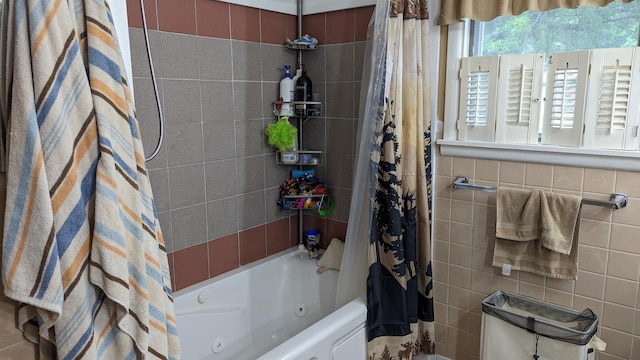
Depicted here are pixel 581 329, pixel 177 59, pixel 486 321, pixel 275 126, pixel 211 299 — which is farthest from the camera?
pixel 275 126

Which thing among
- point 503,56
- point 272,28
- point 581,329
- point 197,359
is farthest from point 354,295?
point 272,28

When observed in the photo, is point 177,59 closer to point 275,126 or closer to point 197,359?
point 275,126

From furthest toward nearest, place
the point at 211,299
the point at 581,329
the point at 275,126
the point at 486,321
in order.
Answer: the point at 275,126, the point at 211,299, the point at 486,321, the point at 581,329

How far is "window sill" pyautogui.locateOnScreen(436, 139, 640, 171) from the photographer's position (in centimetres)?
169

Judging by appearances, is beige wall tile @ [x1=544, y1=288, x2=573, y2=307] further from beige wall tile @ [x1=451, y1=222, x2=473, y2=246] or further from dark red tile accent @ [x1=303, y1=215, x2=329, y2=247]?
dark red tile accent @ [x1=303, y1=215, x2=329, y2=247]

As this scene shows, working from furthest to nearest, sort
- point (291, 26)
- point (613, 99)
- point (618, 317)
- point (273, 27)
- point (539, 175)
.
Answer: point (291, 26), point (273, 27), point (539, 175), point (618, 317), point (613, 99)

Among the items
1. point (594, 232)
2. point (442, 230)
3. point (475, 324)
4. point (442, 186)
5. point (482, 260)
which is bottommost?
point (475, 324)

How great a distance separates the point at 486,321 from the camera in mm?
1886

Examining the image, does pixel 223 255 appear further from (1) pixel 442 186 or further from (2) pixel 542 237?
(2) pixel 542 237

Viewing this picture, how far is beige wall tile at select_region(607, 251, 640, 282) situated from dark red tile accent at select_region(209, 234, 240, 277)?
5.67 ft

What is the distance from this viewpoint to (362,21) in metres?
2.32

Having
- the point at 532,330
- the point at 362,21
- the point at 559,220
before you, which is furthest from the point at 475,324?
the point at 362,21

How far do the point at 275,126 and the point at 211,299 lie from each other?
0.95 meters

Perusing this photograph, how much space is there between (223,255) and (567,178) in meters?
1.66
